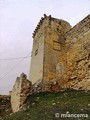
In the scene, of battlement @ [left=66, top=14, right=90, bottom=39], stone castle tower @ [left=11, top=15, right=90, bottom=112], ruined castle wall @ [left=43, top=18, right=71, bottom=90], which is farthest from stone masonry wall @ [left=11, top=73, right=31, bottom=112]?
battlement @ [left=66, top=14, right=90, bottom=39]

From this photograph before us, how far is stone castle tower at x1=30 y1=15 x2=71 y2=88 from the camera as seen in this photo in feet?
46.4

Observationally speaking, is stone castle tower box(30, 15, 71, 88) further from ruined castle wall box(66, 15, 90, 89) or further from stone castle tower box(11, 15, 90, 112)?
ruined castle wall box(66, 15, 90, 89)

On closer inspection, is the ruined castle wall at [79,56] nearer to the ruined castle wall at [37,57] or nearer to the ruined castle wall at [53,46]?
the ruined castle wall at [53,46]

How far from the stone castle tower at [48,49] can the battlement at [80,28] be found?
1.97 ft

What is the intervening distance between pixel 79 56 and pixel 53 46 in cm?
178

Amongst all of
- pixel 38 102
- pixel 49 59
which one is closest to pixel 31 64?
pixel 49 59

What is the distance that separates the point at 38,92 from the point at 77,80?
2239 mm

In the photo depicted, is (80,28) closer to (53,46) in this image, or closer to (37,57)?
(53,46)

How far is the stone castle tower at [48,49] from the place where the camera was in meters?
14.1

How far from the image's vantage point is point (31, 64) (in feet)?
53.1

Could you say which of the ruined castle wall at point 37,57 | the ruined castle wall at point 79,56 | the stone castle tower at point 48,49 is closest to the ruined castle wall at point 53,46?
the stone castle tower at point 48,49

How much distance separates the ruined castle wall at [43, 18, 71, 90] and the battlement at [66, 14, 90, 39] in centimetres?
60

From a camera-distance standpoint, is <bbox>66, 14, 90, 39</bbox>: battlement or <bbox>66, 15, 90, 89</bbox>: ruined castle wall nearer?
<bbox>66, 15, 90, 89</bbox>: ruined castle wall

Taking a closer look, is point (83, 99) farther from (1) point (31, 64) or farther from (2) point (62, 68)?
(1) point (31, 64)
